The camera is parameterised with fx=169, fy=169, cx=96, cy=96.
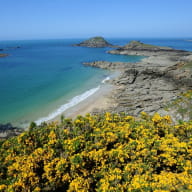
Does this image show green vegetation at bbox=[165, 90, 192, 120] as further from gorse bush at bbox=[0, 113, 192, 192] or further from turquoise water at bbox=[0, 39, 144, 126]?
turquoise water at bbox=[0, 39, 144, 126]

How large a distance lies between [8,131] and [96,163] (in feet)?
52.3

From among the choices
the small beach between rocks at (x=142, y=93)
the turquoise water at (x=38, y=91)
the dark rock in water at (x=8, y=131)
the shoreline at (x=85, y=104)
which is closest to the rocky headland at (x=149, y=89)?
the small beach between rocks at (x=142, y=93)

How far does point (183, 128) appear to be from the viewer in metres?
11.6

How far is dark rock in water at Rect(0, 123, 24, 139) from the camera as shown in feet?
63.5

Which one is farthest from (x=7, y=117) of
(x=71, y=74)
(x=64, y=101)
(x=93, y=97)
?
(x=71, y=74)

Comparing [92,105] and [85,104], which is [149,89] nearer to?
[92,105]

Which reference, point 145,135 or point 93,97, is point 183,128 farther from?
point 93,97

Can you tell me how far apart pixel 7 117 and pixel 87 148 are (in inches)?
745

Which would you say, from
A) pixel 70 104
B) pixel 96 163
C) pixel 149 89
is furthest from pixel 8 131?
pixel 149 89

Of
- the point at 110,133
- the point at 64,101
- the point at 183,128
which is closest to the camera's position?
the point at 110,133

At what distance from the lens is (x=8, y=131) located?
2014 centimetres

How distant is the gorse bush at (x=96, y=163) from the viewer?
683cm

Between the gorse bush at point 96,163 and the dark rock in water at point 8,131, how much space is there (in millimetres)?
10388

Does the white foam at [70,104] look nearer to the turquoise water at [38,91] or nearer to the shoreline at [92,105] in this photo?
the turquoise water at [38,91]
